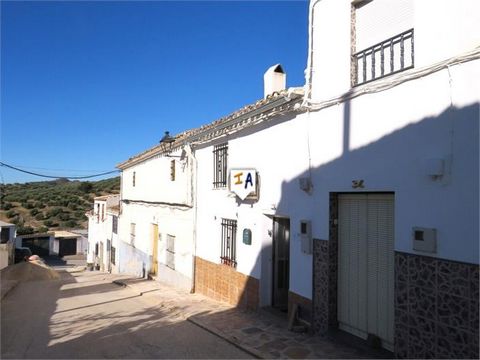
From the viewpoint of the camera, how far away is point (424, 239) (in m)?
5.21

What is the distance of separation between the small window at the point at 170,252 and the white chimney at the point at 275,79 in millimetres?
6713

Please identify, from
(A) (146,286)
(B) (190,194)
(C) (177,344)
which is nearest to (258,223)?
(C) (177,344)

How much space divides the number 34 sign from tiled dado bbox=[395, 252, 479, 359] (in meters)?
4.22

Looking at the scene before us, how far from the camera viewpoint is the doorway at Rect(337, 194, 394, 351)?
6137mm

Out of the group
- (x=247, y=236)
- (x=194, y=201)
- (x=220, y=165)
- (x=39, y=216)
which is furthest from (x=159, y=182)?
(x=39, y=216)

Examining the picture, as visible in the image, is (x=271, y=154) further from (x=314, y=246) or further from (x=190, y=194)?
(x=190, y=194)

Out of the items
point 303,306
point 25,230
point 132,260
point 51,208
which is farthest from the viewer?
point 51,208

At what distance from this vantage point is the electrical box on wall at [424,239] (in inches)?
201

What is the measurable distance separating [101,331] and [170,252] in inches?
267

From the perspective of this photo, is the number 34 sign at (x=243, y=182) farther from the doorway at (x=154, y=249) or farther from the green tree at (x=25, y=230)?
the green tree at (x=25, y=230)

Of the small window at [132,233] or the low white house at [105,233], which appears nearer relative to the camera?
the small window at [132,233]

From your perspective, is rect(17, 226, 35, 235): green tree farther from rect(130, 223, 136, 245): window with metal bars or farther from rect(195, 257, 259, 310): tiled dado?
rect(195, 257, 259, 310): tiled dado

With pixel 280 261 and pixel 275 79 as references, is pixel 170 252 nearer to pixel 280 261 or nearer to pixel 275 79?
pixel 280 261

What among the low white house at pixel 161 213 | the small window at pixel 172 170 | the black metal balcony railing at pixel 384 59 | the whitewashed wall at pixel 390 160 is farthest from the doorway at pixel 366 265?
the small window at pixel 172 170
